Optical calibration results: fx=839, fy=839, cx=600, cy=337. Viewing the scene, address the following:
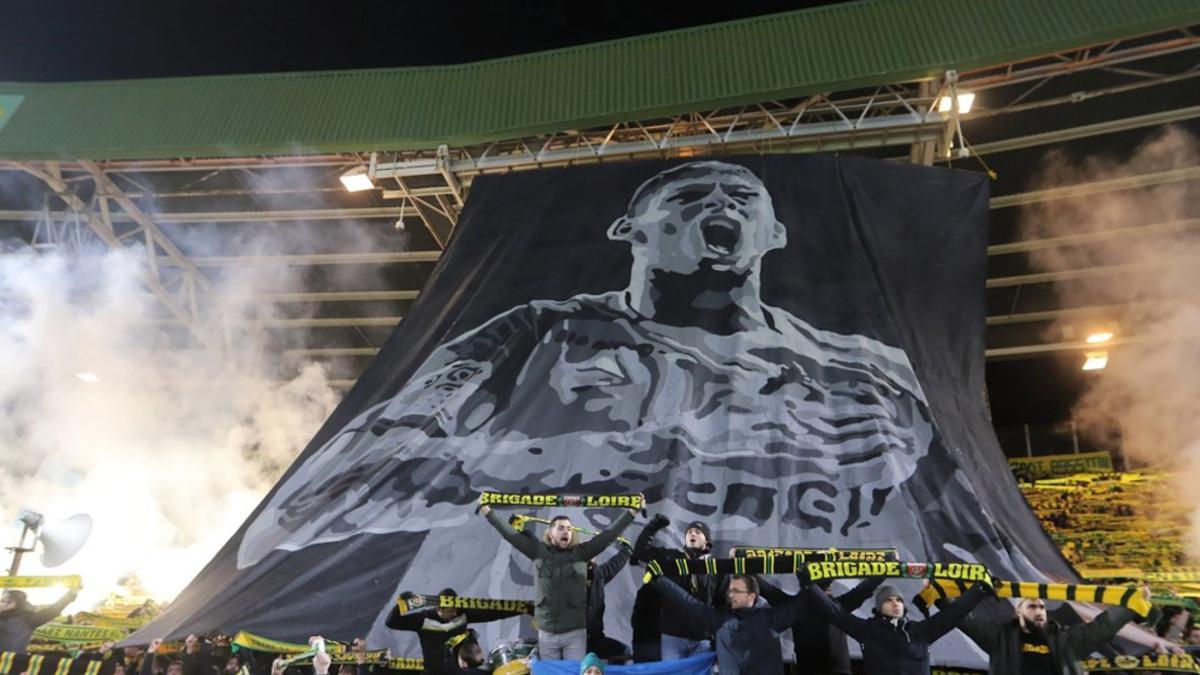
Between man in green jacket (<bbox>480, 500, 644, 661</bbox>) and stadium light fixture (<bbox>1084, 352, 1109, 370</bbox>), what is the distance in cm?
1136

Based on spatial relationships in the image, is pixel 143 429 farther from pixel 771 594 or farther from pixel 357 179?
pixel 771 594

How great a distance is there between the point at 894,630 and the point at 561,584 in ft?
6.18

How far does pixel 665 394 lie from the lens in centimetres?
827

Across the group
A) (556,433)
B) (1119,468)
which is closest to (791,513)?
(556,433)

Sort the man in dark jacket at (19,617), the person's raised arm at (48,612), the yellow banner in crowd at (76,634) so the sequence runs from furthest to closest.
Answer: the yellow banner in crowd at (76,634) < the person's raised arm at (48,612) < the man in dark jacket at (19,617)

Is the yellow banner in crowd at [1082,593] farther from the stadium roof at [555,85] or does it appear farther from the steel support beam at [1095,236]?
the steel support beam at [1095,236]

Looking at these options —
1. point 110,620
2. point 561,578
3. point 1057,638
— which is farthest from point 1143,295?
point 110,620

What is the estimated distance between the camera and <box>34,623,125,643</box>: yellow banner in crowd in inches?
344

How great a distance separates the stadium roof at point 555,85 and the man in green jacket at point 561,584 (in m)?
6.12

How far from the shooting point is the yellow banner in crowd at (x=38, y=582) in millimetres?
6613

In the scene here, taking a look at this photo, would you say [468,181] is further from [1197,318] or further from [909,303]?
[1197,318]

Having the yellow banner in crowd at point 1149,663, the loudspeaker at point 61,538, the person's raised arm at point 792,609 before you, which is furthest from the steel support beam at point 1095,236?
the loudspeaker at point 61,538

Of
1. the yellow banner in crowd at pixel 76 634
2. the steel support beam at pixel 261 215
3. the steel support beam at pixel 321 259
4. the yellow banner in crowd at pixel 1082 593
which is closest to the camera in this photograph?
the yellow banner in crowd at pixel 1082 593

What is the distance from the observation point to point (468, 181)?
11094mm
